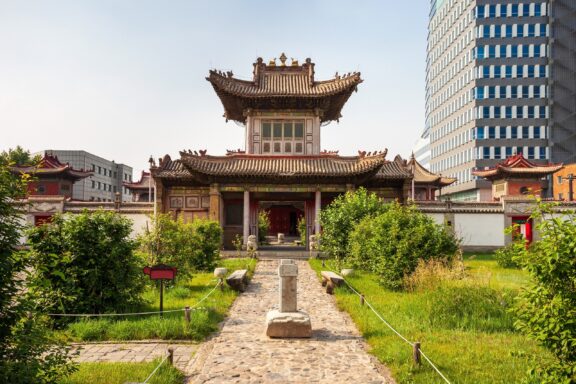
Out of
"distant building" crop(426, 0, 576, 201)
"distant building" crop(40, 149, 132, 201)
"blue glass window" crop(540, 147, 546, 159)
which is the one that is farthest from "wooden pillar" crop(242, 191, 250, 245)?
"blue glass window" crop(540, 147, 546, 159)

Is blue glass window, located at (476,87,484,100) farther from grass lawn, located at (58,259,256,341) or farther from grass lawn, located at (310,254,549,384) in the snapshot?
grass lawn, located at (58,259,256,341)

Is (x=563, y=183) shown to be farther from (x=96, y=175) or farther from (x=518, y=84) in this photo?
(x=96, y=175)

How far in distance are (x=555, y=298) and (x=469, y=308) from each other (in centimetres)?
532

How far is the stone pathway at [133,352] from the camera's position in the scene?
681 cm

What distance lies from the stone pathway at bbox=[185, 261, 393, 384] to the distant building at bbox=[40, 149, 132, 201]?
51049 millimetres

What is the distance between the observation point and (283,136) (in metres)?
24.4

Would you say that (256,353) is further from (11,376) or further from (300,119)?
Answer: (300,119)

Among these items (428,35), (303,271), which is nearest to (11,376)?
(303,271)

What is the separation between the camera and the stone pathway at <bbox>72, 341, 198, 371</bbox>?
22.3 feet

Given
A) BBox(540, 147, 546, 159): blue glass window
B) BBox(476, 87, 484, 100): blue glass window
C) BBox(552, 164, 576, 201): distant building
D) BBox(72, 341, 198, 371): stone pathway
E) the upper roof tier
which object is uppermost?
BBox(476, 87, 484, 100): blue glass window

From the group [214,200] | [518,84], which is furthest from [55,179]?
[518,84]

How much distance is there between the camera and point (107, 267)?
9.05 meters

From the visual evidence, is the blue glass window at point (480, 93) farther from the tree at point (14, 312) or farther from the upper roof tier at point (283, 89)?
the tree at point (14, 312)

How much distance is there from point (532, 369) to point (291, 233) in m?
38.3
